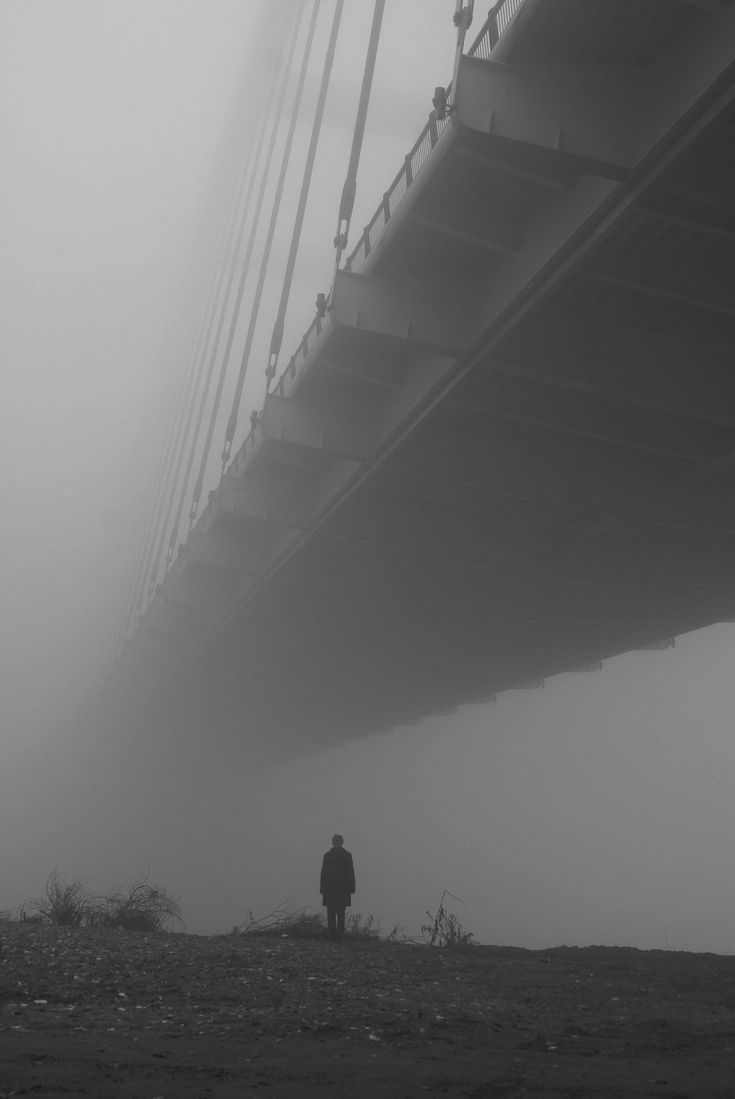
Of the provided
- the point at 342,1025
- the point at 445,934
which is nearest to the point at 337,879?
the point at 445,934

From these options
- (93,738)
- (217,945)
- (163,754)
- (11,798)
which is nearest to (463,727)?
(163,754)

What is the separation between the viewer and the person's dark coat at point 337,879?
14117 mm

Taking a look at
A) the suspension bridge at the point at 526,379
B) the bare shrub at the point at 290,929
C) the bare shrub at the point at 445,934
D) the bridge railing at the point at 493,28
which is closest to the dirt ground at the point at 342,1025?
the bare shrub at the point at 445,934

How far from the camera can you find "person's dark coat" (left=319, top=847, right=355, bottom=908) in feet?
46.3

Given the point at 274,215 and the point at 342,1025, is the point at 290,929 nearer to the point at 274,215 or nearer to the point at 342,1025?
the point at 342,1025

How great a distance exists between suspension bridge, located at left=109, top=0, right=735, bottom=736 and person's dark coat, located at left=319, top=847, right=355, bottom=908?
5631mm

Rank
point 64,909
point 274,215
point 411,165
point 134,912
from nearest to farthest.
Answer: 1. point 411,165
2. point 64,909
3. point 134,912
4. point 274,215

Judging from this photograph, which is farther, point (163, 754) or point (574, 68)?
point (163, 754)

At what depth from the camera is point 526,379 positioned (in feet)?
44.9

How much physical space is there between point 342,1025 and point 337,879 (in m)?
7.61

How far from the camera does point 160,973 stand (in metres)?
8.57

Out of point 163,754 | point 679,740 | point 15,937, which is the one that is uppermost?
point 679,740

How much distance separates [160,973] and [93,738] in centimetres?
6219

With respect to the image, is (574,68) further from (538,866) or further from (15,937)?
(538,866)
